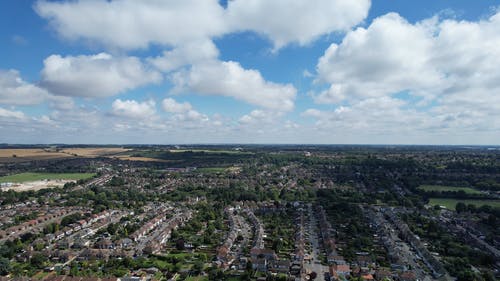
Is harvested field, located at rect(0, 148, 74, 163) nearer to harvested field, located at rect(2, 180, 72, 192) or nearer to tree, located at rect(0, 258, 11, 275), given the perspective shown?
harvested field, located at rect(2, 180, 72, 192)

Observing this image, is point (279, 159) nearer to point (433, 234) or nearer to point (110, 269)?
point (433, 234)

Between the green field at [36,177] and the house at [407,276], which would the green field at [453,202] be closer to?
the house at [407,276]

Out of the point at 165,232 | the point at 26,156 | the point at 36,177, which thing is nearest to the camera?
the point at 165,232

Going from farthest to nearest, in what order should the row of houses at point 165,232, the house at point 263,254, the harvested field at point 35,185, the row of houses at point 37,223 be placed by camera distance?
the harvested field at point 35,185 → the row of houses at point 37,223 → the row of houses at point 165,232 → the house at point 263,254

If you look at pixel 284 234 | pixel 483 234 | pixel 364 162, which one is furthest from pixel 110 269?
pixel 364 162

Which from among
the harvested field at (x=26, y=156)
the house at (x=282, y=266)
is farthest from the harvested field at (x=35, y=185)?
the house at (x=282, y=266)

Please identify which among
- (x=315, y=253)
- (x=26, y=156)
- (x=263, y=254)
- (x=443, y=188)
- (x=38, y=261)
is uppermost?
(x=26, y=156)

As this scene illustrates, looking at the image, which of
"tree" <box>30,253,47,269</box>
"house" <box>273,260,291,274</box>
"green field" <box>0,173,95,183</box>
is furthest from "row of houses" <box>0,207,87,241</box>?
"green field" <box>0,173,95,183</box>

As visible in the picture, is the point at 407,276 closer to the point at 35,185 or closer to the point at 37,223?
the point at 37,223

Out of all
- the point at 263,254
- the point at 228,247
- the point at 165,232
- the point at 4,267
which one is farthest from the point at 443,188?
the point at 4,267

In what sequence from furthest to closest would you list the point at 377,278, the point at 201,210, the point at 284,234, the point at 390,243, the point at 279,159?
the point at 279,159, the point at 201,210, the point at 284,234, the point at 390,243, the point at 377,278

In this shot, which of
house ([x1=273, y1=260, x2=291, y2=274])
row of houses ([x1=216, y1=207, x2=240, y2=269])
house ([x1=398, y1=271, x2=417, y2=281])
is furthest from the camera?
row of houses ([x1=216, y1=207, x2=240, y2=269])
